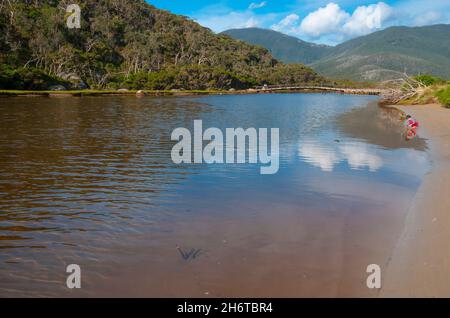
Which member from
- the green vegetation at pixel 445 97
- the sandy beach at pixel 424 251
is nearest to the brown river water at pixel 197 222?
the sandy beach at pixel 424 251

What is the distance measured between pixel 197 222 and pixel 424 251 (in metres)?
5.68

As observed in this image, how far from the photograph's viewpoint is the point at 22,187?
14648mm

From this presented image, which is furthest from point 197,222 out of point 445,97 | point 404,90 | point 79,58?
point 79,58

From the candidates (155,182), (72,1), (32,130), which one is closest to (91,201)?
(155,182)

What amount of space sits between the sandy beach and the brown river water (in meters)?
0.37

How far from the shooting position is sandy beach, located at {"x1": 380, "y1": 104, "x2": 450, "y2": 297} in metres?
7.34

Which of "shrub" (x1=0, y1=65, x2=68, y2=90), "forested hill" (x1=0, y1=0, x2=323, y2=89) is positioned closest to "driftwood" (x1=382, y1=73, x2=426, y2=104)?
"shrub" (x1=0, y1=65, x2=68, y2=90)

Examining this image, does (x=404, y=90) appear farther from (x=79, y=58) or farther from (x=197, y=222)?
(x=79, y=58)

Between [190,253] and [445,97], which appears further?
[445,97]

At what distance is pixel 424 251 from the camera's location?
8.87 metres

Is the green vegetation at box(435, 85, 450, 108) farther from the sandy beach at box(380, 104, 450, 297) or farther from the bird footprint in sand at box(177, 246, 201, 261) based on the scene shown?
the bird footprint in sand at box(177, 246, 201, 261)

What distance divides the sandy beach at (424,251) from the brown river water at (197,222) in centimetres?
37

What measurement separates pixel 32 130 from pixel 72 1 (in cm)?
19414
